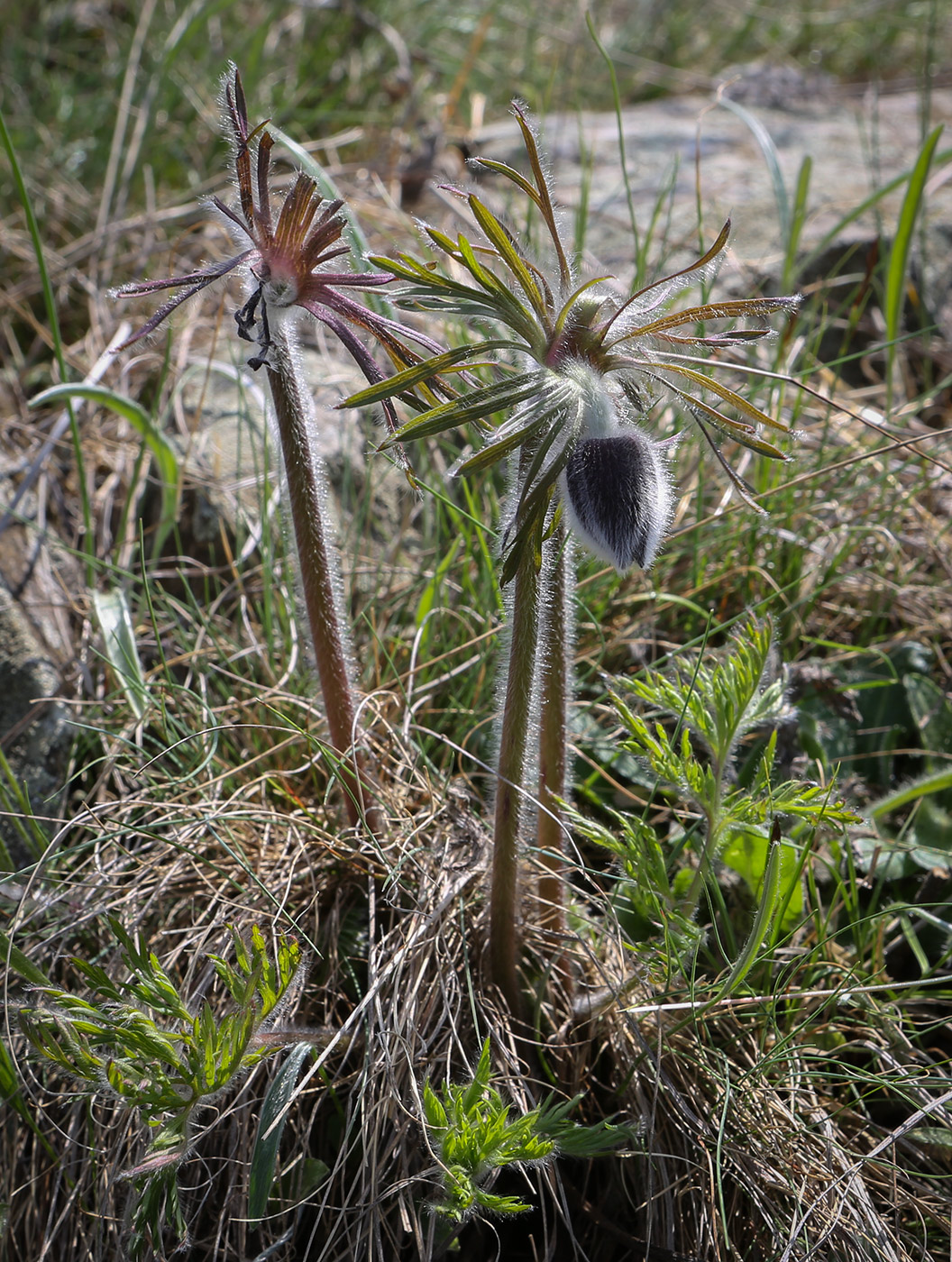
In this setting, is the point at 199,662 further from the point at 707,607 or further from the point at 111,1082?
the point at 707,607

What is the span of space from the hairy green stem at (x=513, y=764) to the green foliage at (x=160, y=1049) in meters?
0.31

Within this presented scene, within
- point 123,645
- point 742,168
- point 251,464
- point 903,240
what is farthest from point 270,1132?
point 742,168

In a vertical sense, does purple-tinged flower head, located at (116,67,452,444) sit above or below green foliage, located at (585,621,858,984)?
above

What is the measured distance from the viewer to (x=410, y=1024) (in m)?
1.37

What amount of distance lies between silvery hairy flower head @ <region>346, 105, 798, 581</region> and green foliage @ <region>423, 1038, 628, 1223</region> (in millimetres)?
631

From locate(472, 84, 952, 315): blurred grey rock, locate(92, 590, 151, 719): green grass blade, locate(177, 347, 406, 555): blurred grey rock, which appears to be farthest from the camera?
locate(472, 84, 952, 315): blurred grey rock

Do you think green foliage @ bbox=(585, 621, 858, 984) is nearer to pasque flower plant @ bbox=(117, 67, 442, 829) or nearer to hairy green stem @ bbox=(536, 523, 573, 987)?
hairy green stem @ bbox=(536, 523, 573, 987)

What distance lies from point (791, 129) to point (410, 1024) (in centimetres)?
368

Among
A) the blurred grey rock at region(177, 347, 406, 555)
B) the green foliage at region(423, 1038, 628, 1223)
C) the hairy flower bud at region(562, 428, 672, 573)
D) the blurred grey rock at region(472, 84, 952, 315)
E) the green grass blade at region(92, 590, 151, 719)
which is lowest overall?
the green foliage at region(423, 1038, 628, 1223)

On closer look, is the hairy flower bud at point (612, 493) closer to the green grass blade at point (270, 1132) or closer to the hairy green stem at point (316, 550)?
the hairy green stem at point (316, 550)

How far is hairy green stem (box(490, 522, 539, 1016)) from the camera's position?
3.76 feet

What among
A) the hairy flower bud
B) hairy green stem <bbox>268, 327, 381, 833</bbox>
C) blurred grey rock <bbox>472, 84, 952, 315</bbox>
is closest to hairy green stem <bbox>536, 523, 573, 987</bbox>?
the hairy flower bud

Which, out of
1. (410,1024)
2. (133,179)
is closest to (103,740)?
(410,1024)

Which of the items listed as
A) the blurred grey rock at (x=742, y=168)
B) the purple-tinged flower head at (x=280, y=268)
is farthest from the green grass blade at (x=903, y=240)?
the purple-tinged flower head at (x=280, y=268)
